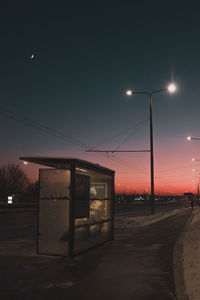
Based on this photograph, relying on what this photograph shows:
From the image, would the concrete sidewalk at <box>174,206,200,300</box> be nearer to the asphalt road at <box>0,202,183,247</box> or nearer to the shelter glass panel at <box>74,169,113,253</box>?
the shelter glass panel at <box>74,169,113,253</box>

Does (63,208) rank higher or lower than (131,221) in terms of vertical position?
higher

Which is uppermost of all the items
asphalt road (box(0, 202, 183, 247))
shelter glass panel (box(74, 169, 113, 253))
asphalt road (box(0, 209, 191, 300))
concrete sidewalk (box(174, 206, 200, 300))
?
shelter glass panel (box(74, 169, 113, 253))

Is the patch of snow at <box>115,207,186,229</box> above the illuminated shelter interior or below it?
below

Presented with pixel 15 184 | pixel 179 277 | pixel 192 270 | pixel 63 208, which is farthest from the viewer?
pixel 15 184

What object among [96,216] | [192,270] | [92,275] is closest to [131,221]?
[96,216]

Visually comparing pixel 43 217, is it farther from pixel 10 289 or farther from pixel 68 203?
pixel 10 289

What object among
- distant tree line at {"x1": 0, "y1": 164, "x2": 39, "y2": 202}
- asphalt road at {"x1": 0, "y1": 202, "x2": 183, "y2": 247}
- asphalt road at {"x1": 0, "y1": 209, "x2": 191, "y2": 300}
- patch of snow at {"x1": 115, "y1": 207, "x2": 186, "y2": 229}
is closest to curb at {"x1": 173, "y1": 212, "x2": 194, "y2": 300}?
asphalt road at {"x1": 0, "y1": 209, "x2": 191, "y2": 300}

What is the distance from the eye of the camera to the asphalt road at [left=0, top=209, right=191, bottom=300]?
579cm

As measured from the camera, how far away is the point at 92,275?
23.2ft

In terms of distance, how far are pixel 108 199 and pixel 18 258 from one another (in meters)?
4.59

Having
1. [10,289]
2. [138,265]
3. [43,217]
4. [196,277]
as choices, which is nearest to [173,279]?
[196,277]

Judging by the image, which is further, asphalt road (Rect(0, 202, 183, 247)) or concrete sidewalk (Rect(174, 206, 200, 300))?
asphalt road (Rect(0, 202, 183, 247))

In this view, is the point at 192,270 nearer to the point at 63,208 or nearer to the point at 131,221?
the point at 63,208

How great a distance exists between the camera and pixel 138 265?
26.8ft
